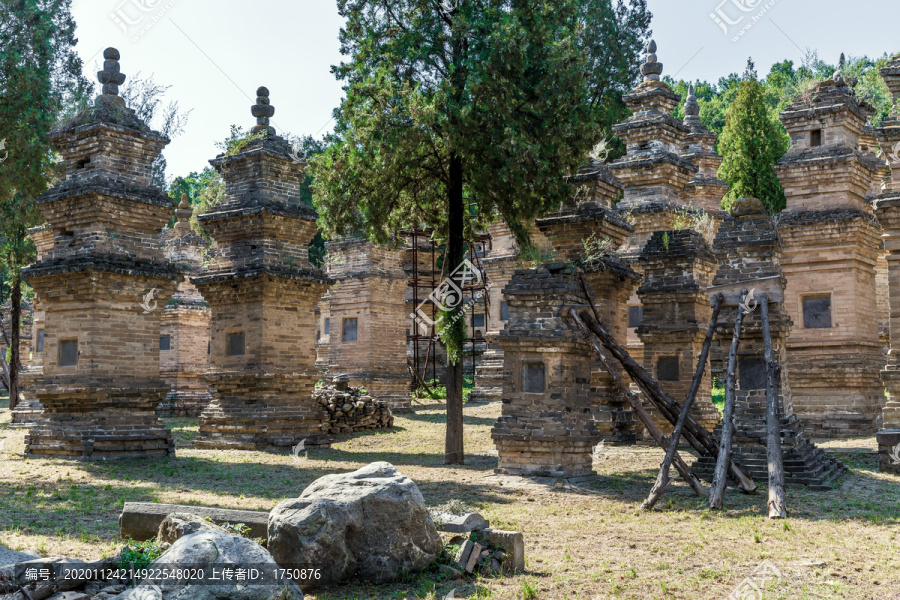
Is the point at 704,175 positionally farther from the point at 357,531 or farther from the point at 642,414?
the point at 357,531

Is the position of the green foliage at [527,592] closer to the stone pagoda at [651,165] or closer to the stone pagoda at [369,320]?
the stone pagoda at [651,165]

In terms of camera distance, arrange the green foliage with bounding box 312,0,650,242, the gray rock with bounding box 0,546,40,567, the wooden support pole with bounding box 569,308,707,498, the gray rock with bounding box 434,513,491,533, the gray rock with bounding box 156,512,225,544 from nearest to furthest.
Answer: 1. the gray rock with bounding box 0,546,40,567
2. the gray rock with bounding box 156,512,225,544
3. the gray rock with bounding box 434,513,491,533
4. the wooden support pole with bounding box 569,308,707,498
5. the green foliage with bounding box 312,0,650,242

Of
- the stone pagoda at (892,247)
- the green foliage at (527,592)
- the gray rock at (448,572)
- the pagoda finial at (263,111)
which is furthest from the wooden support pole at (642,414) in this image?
the pagoda finial at (263,111)

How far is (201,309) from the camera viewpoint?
27.9 m

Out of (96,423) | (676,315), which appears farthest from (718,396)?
(96,423)

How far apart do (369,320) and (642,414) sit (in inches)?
635

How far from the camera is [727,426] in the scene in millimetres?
11297

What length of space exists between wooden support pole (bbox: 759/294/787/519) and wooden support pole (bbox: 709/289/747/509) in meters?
0.40

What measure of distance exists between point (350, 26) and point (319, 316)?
20190 mm

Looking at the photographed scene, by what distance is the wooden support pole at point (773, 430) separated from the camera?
9.73 meters

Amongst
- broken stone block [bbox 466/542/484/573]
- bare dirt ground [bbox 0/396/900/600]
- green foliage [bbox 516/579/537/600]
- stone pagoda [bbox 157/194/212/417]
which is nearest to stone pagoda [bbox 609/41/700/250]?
bare dirt ground [bbox 0/396/900/600]

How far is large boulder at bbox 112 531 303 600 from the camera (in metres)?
5.27

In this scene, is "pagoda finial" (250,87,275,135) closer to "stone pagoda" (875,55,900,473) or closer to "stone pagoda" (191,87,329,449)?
"stone pagoda" (191,87,329,449)

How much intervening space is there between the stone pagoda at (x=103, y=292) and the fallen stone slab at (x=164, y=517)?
7715mm
